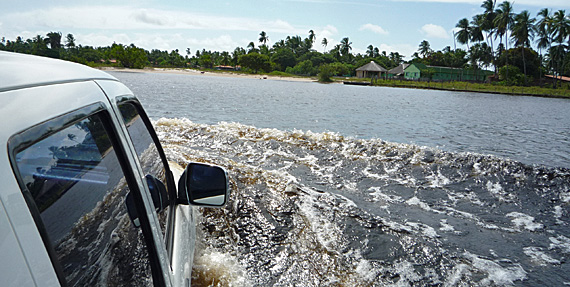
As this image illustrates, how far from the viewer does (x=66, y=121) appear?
0.98 meters

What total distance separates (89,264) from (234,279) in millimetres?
3116

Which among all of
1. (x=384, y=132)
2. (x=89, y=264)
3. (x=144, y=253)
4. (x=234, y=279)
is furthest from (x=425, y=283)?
(x=384, y=132)

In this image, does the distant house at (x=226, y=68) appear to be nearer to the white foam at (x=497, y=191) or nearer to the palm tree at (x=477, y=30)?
the palm tree at (x=477, y=30)

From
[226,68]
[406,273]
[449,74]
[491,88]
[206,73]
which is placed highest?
[226,68]

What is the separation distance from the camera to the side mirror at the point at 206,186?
198 cm

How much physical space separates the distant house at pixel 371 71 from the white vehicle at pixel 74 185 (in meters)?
95.3

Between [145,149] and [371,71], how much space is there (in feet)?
320

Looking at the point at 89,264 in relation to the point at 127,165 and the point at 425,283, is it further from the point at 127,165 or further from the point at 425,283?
the point at 425,283

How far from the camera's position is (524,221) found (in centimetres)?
677

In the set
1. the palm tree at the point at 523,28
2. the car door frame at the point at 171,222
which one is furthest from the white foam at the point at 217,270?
the palm tree at the point at 523,28

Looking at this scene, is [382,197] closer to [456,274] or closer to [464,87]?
[456,274]

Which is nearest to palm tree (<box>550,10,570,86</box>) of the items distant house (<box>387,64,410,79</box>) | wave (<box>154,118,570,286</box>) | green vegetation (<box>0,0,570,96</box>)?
green vegetation (<box>0,0,570,96</box>)

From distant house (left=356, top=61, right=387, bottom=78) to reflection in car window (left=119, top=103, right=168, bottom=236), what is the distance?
94724 mm

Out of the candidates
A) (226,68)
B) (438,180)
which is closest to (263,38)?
(226,68)
